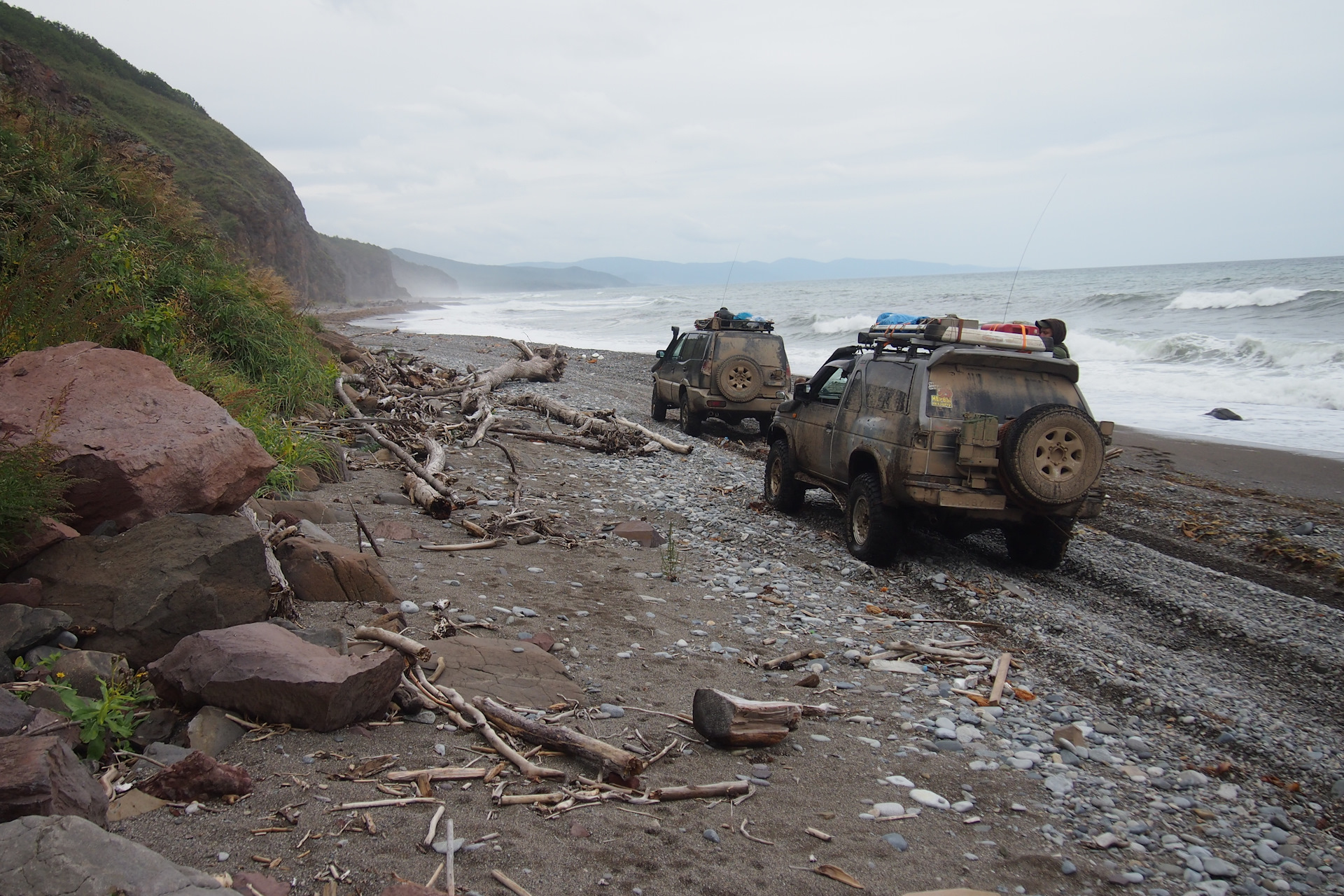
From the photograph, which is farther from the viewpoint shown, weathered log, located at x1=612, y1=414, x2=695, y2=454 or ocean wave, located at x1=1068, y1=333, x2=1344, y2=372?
ocean wave, located at x1=1068, y1=333, x2=1344, y2=372

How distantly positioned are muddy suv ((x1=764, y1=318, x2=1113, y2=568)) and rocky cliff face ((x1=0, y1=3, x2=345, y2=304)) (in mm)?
33155

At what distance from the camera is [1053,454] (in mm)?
6676

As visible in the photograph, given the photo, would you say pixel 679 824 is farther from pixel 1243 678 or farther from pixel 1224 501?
pixel 1224 501

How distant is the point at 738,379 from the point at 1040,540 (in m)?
6.81

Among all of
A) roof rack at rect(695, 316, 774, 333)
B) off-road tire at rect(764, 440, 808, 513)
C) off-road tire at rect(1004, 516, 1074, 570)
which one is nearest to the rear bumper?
roof rack at rect(695, 316, 774, 333)

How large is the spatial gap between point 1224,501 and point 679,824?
9998 millimetres

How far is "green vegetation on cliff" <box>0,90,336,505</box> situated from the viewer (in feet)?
22.3

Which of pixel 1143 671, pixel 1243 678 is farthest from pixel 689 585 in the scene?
pixel 1243 678

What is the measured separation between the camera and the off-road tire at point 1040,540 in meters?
7.34

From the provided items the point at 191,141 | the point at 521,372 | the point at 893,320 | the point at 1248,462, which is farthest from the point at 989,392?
the point at 191,141

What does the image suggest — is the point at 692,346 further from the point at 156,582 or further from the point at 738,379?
the point at 156,582

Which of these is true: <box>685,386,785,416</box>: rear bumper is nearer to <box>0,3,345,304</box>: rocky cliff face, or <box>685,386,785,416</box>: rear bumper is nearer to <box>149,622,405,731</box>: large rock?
<box>149,622,405,731</box>: large rock

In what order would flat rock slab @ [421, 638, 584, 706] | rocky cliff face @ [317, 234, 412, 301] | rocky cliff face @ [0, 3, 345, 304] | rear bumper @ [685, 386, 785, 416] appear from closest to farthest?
flat rock slab @ [421, 638, 584, 706]
rear bumper @ [685, 386, 785, 416]
rocky cliff face @ [0, 3, 345, 304]
rocky cliff face @ [317, 234, 412, 301]

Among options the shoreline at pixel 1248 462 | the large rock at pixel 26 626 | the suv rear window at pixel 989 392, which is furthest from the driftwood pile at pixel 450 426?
the shoreline at pixel 1248 462
